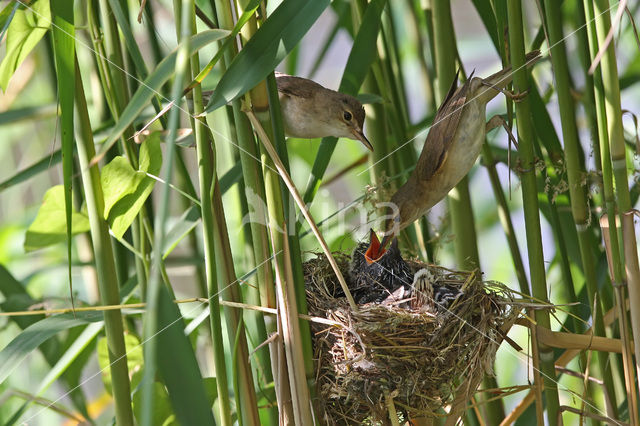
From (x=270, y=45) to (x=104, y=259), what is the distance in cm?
32

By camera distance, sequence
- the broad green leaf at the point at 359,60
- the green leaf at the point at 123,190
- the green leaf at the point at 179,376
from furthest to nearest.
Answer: the broad green leaf at the point at 359,60
the green leaf at the point at 123,190
the green leaf at the point at 179,376

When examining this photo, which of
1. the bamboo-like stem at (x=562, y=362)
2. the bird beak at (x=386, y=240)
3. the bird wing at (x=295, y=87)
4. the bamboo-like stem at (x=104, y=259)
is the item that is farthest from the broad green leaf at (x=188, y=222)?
the bamboo-like stem at (x=562, y=362)

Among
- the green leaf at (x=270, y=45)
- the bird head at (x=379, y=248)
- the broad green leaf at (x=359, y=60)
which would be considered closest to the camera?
the green leaf at (x=270, y=45)

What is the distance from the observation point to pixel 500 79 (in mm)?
1096

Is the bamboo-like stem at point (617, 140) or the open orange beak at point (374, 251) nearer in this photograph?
the bamboo-like stem at point (617, 140)

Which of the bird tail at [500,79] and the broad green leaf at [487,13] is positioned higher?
the broad green leaf at [487,13]

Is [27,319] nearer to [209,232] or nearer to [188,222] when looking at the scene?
[188,222]

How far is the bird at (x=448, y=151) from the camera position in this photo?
118 cm

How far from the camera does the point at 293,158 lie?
1.66 meters

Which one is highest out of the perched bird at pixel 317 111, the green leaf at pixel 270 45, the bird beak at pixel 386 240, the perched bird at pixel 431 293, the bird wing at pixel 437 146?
the perched bird at pixel 317 111

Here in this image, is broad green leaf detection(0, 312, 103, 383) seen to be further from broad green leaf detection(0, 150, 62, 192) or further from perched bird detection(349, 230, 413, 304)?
perched bird detection(349, 230, 413, 304)

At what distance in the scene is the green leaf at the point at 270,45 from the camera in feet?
2.37

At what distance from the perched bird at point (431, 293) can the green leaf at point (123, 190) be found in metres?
0.51

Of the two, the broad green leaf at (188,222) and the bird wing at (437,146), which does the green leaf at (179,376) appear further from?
the bird wing at (437,146)
